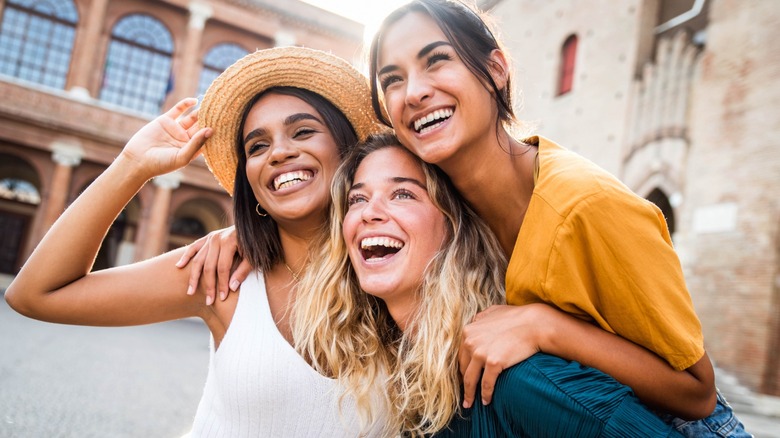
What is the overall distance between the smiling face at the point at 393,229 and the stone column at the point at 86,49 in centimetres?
1950

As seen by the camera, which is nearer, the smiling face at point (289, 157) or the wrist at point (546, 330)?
the wrist at point (546, 330)

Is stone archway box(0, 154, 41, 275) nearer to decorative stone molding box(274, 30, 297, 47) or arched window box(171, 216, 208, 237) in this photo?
arched window box(171, 216, 208, 237)

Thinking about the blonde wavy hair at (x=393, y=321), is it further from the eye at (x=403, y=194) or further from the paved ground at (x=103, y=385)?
the paved ground at (x=103, y=385)

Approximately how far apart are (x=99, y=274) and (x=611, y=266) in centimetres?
201

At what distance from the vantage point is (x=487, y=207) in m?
2.39

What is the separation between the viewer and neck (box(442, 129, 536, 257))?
2.28m

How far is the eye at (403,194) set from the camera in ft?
7.62

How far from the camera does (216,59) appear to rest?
2088cm

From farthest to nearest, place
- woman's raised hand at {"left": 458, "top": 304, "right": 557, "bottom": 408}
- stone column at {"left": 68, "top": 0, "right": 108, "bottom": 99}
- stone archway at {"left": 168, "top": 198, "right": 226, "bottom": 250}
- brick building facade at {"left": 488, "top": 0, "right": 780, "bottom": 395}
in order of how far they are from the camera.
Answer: stone archway at {"left": 168, "top": 198, "right": 226, "bottom": 250} → stone column at {"left": 68, "top": 0, "right": 108, "bottom": 99} → brick building facade at {"left": 488, "top": 0, "right": 780, "bottom": 395} → woman's raised hand at {"left": 458, "top": 304, "right": 557, "bottom": 408}

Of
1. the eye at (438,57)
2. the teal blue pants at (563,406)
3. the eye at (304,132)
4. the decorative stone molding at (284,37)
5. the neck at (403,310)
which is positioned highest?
the decorative stone molding at (284,37)

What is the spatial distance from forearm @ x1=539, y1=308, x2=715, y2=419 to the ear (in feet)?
3.59

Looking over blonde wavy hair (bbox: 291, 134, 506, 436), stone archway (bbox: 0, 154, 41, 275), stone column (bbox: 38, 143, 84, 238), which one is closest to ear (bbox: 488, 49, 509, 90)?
blonde wavy hair (bbox: 291, 134, 506, 436)

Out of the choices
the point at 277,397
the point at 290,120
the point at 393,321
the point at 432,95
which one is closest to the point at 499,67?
the point at 432,95

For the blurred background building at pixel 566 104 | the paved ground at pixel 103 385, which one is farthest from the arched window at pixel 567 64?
the paved ground at pixel 103 385
